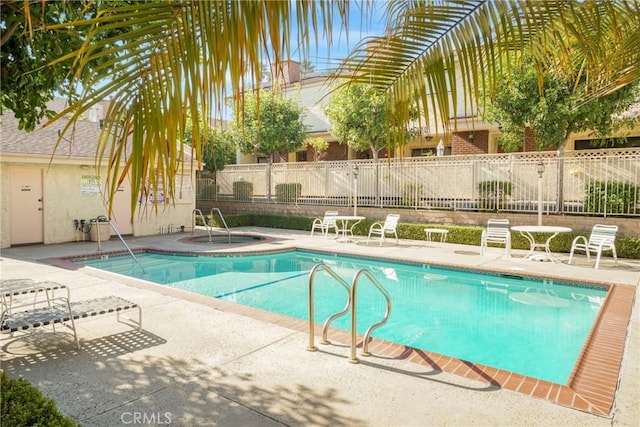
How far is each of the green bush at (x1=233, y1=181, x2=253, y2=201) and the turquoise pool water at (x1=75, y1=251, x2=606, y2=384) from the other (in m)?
8.63

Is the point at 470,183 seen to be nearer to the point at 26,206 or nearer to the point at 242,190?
the point at 242,190

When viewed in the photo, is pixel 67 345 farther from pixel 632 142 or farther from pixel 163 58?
pixel 632 142

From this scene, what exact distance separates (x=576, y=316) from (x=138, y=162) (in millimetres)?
7976

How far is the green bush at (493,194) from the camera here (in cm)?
1428

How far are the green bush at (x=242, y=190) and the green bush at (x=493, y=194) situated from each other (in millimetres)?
10722

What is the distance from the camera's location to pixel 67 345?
4824 millimetres

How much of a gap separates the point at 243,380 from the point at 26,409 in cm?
169

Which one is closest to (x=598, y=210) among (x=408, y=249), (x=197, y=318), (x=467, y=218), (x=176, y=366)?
(x=467, y=218)

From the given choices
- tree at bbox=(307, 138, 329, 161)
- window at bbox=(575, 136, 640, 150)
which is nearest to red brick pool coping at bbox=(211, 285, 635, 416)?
window at bbox=(575, 136, 640, 150)

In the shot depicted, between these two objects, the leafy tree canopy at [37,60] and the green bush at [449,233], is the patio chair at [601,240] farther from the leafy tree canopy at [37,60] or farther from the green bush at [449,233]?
the leafy tree canopy at [37,60]

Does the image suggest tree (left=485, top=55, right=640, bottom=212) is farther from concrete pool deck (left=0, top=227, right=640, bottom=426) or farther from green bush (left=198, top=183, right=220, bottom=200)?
green bush (left=198, top=183, right=220, bottom=200)

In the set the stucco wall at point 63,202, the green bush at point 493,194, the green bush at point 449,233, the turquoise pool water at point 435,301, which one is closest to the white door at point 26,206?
the stucco wall at point 63,202

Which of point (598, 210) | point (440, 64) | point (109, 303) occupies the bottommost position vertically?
point (109, 303)

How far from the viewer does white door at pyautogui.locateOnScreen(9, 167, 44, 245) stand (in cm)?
1274
